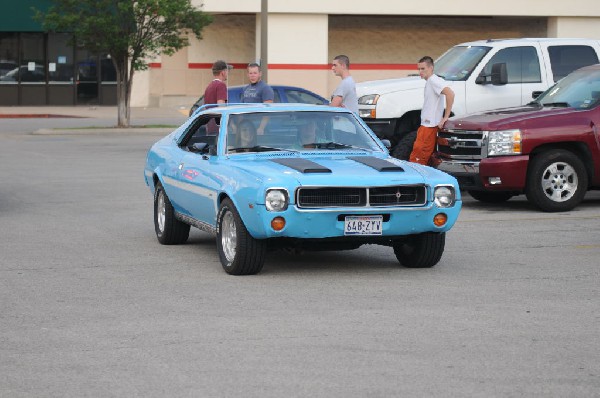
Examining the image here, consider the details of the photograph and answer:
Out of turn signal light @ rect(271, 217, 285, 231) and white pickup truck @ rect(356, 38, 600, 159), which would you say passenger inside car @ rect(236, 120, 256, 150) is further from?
white pickup truck @ rect(356, 38, 600, 159)

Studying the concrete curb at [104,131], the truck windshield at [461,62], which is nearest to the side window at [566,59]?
the truck windshield at [461,62]

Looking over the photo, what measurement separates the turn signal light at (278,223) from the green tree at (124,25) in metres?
24.8

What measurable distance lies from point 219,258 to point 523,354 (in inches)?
178

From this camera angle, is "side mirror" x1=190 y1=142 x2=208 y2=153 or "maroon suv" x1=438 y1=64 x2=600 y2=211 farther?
"maroon suv" x1=438 y1=64 x2=600 y2=211

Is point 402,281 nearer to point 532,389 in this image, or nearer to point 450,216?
point 450,216

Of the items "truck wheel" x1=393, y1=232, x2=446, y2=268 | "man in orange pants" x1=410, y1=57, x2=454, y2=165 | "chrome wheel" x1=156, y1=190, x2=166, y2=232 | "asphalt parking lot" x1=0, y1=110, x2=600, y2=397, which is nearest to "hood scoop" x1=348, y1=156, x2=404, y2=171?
"truck wheel" x1=393, y1=232, x2=446, y2=268

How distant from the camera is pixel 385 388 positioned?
22.8 feet

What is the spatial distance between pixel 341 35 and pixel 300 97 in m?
22.4

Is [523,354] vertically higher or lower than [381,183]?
lower

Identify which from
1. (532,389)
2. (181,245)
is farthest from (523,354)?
(181,245)

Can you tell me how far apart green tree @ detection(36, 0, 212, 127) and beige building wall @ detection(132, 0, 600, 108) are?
10.5 metres

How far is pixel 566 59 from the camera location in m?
20.0

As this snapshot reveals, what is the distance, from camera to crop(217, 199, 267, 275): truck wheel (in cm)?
1077

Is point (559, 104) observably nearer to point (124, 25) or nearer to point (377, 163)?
point (377, 163)
